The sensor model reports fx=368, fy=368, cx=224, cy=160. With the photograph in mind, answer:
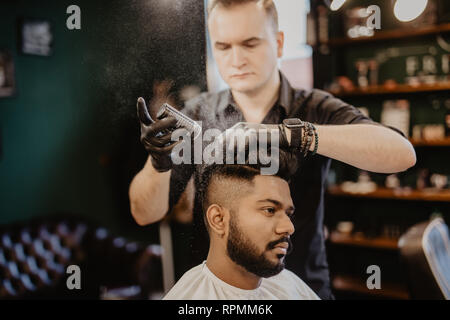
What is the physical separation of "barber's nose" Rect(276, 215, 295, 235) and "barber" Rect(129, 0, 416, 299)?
6 centimetres

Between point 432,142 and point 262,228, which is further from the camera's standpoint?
point 432,142

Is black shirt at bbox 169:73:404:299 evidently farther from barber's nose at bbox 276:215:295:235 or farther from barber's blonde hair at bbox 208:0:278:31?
barber's blonde hair at bbox 208:0:278:31

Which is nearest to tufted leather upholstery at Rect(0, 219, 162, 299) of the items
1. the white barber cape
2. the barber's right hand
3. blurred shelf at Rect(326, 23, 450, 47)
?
the white barber cape

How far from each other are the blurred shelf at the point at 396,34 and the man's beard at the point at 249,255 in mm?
2421

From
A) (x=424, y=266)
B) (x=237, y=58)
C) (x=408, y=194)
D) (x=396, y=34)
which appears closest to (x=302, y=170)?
(x=237, y=58)

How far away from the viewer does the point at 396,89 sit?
3.07 metres

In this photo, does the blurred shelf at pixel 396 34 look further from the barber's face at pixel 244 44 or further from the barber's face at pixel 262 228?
the barber's face at pixel 262 228

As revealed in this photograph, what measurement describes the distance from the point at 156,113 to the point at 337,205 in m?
2.62

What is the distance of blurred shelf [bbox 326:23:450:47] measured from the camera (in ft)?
9.62

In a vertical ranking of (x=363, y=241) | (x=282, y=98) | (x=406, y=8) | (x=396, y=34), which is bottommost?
(x=363, y=241)

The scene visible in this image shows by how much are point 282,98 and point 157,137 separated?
44cm

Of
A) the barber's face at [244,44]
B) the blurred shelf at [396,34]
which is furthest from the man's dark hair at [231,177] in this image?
the blurred shelf at [396,34]

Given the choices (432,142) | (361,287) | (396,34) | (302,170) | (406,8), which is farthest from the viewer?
(396,34)

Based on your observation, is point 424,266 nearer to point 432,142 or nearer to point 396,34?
point 432,142
